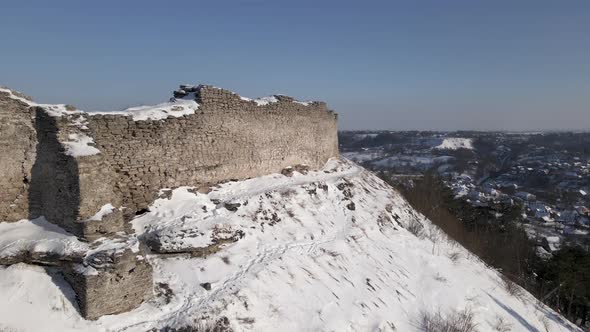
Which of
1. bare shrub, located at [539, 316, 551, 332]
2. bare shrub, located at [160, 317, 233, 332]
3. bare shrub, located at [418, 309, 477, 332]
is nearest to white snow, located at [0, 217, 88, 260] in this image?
bare shrub, located at [160, 317, 233, 332]

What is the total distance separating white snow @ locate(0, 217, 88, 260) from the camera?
7492mm

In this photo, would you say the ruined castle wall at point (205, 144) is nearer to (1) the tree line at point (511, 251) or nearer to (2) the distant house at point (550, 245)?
(1) the tree line at point (511, 251)

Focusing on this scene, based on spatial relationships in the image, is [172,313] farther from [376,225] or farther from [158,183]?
[376,225]

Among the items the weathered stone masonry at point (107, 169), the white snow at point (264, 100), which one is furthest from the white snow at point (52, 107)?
the white snow at point (264, 100)

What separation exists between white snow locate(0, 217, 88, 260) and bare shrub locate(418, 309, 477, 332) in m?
7.65

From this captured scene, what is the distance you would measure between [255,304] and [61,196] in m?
4.54

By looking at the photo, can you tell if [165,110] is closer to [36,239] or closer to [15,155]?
[15,155]

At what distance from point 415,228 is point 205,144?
29.7 feet

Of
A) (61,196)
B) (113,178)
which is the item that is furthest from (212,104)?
(61,196)

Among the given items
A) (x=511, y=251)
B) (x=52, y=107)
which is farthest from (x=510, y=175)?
(x=52, y=107)

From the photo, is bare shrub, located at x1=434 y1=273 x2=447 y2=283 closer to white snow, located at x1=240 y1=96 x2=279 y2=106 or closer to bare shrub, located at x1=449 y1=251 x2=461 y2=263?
bare shrub, located at x1=449 y1=251 x2=461 y2=263

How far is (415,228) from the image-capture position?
1619cm

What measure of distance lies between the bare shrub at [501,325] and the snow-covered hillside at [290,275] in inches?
1.6

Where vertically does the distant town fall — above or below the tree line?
below
